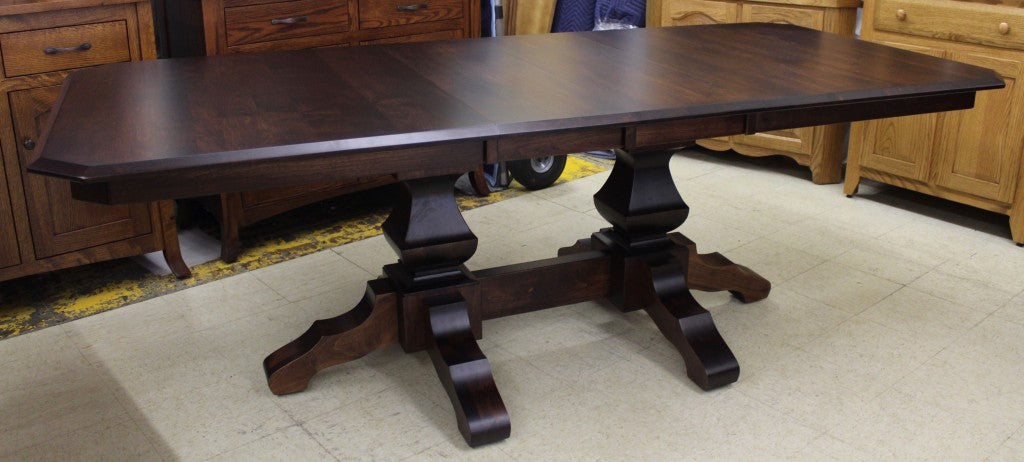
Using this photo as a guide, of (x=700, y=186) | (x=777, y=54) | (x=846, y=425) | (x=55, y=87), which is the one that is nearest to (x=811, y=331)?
(x=846, y=425)

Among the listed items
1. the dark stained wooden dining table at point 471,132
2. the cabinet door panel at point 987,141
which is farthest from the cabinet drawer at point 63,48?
the cabinet door panel at point 987,141

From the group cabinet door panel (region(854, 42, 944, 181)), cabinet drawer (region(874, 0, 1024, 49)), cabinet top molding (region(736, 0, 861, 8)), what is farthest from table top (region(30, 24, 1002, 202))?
cabinet top molding (region(736, 0, 861, 8))

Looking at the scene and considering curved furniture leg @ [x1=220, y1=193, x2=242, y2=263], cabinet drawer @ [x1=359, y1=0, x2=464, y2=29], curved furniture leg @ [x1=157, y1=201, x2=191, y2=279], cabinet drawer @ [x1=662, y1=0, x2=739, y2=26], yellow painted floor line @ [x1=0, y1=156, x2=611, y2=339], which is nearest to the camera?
yellow painted floor line @ [x1=0, y1=156, x2=611, y2=339]

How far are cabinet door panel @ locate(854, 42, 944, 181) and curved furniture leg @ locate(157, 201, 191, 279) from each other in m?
2.53

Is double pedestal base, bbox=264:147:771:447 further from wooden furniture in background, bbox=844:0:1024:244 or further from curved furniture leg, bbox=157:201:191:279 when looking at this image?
wooden furniture in background, bbox=844:0:1024:244

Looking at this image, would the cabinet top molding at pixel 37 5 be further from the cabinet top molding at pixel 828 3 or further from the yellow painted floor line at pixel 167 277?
the cabinet top molding at pixel 828 3

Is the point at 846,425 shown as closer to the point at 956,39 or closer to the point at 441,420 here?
the point at 441,420

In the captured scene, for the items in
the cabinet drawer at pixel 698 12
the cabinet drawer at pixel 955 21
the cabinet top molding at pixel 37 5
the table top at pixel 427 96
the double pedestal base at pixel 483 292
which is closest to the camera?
the table top at pixel 427 96

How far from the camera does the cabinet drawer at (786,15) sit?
3.86 m

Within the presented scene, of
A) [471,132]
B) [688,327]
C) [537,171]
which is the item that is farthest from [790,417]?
[537,171]

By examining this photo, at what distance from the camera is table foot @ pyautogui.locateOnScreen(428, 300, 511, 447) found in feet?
7.03

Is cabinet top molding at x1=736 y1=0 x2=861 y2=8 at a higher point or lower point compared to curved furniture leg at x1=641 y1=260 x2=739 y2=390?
higher

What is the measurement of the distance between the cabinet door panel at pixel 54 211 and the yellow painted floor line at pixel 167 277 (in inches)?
6.5

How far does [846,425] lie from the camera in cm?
223
